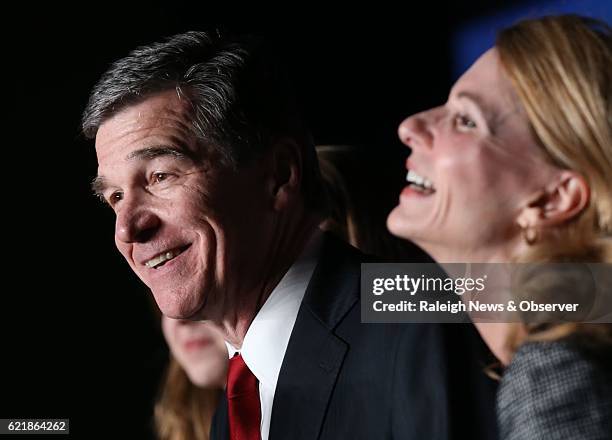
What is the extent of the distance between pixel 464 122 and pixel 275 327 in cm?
40

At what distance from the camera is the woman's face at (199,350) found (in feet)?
6.18

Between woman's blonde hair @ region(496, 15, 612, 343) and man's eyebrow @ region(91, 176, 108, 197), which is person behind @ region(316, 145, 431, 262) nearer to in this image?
man's eyebrow @ region(91, 176, 108, 197)

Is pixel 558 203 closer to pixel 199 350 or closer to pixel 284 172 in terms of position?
pixel 284 172

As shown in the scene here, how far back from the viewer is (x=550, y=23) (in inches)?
38.3

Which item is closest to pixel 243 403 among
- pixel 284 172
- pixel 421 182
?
pixel 284 172

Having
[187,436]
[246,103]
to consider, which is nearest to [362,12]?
[246,103]

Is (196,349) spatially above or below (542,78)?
below

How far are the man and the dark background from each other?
1.75 ft

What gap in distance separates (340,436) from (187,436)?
0.92 metres

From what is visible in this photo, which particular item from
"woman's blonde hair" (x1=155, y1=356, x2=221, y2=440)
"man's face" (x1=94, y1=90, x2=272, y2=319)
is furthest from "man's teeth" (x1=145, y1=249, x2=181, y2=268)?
"woman's blonde hair" (x1=155, y1=356, x2=221, y2=440)

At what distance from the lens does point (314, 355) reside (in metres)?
1.14

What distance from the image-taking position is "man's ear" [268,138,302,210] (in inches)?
50.5

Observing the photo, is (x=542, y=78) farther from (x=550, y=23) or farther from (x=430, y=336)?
(x=430, y=336)

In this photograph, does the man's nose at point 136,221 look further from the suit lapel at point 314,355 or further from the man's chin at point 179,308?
the suit lapel at point 314,355
